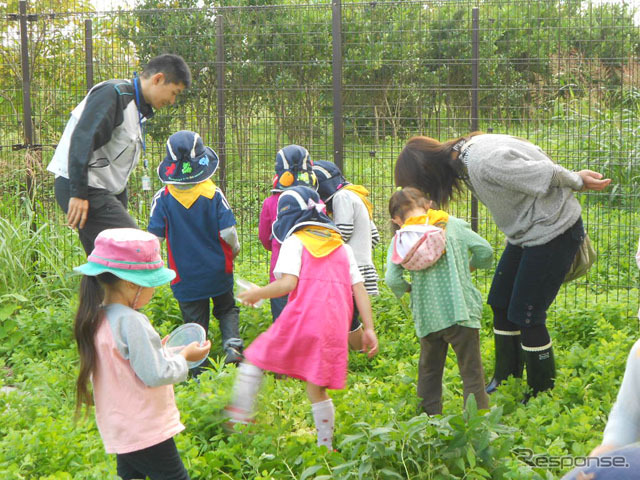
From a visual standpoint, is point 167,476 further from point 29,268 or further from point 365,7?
point 365,7

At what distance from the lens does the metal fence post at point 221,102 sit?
7086 mm

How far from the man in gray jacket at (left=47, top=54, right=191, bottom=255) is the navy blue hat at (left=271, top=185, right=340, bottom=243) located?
149 cm

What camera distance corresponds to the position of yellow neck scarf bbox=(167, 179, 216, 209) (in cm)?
555

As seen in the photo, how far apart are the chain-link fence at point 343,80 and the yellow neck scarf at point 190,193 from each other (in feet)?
5.44

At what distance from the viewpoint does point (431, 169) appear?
4672 mm

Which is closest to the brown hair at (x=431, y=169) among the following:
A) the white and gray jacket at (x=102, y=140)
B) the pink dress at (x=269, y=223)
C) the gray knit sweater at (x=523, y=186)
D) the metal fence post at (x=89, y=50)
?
the gray knit sweater at (x=523, y=186)

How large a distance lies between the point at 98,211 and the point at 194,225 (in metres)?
0.66

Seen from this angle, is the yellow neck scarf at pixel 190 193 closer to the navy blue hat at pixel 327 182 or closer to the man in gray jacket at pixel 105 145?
the man in gray jacket at pixel 105 145

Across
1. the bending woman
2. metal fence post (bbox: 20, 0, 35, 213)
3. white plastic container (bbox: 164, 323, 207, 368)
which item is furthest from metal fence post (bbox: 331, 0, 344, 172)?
white plastic container (bbox: 164, 323, 207, 368)

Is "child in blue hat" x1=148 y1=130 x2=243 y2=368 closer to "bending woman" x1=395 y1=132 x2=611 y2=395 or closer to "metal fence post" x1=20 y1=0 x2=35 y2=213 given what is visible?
"bending woman" x1=395 y1=132 x2=611 y2=395

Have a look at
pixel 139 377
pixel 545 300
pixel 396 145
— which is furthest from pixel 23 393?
pixel 396 145

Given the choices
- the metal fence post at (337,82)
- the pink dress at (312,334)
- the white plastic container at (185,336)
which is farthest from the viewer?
the metal fence post at (337,82)

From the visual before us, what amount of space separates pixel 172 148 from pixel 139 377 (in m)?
2.73

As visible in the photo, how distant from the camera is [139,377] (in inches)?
118
